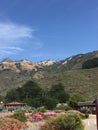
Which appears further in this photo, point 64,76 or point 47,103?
point 64,76

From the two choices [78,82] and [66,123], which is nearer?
[66,123]

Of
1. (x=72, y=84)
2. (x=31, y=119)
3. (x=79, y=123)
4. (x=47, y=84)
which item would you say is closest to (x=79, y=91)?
(x=72, y=84)

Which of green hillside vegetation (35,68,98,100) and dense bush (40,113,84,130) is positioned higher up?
green hillside vegetation (35,68,98,100)

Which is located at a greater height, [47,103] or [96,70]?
[96,70]

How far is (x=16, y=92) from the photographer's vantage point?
109 metres

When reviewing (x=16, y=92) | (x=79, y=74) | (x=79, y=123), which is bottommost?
(x=79, y=123)

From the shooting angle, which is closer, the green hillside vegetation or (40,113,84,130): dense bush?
(40,113,84,130): dense bush

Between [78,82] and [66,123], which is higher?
[78,82]

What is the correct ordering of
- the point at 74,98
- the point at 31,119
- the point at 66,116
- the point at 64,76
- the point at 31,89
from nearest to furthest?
the point at 66,116 < the point at 31,119 < the point at 74,98 < the point at 31,89 < the point at 64,76

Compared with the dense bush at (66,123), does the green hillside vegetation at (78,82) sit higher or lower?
higher

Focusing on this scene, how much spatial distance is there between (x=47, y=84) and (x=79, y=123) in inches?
4239

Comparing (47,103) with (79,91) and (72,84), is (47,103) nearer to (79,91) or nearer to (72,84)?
(79,91)

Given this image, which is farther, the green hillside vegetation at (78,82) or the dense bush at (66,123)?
the green hillside vegetation at (78,82)

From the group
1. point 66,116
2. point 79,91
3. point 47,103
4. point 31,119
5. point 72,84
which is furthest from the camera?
point 72,84
